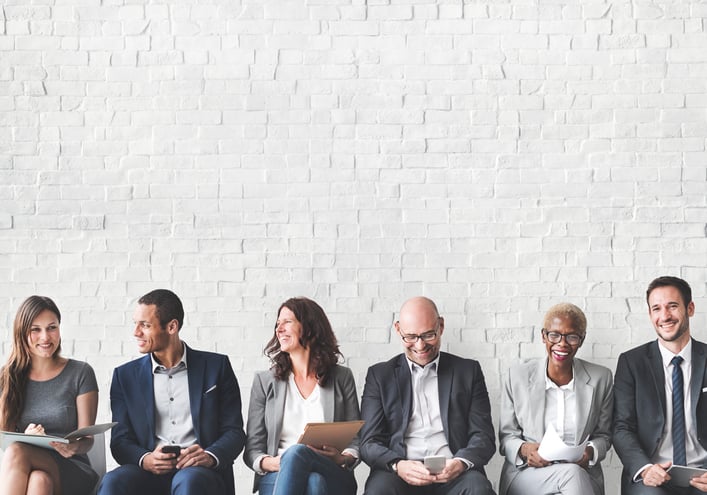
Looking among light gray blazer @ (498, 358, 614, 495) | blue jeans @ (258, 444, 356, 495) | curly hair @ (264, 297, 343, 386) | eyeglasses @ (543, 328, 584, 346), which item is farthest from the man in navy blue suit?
eyeglasses @ (543, 328, 584, 346)

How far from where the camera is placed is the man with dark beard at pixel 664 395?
423 centimetres

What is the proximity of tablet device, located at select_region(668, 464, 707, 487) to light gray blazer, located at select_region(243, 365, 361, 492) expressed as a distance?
1385mm

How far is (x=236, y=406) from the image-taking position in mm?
4367

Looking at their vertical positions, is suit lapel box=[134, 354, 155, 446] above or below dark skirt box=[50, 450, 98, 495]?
above

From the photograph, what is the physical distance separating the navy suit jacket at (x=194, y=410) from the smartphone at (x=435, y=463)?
0.87m

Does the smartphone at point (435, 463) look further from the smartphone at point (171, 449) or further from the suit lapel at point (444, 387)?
the smartphone at point (171, 449)

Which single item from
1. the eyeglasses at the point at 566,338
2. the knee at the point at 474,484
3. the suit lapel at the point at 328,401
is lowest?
the knee at the point at 474,484

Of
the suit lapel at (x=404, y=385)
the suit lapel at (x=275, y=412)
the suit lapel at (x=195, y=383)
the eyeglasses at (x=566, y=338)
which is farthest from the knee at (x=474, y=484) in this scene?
the suit lapel at (x=195, y=383)

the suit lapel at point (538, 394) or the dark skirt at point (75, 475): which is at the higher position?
the suit lapel at point (538, 394)

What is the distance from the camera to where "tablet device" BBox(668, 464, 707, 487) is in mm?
3988

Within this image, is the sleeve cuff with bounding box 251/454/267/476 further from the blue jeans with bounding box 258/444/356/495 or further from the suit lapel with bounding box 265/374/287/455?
the blue jeans with bounding box 258/444/356/495

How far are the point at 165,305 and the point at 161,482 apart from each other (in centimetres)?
79

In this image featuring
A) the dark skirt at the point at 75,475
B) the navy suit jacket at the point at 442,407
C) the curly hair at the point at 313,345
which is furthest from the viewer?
the curly hair at the point at 313,345

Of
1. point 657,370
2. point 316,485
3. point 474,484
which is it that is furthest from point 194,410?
point 657,370
